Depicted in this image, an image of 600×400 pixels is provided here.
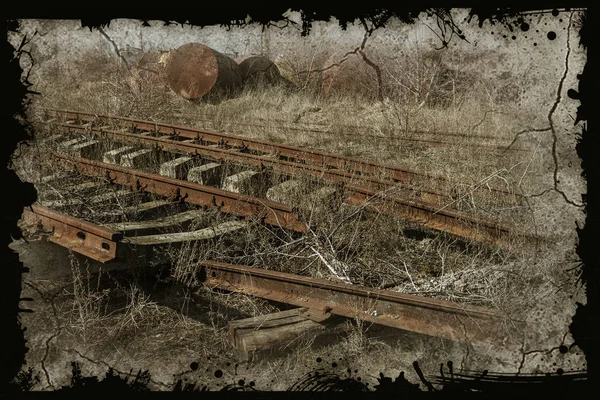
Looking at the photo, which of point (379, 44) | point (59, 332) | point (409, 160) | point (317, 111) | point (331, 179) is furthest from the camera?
point (317, 111)

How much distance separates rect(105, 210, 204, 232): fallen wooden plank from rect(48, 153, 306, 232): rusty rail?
21 cm

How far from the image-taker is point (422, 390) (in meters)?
2.65

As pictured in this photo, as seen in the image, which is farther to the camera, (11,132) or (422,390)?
(11,132)

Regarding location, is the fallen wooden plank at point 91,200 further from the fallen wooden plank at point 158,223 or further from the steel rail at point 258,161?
the steel rail at point 258,161

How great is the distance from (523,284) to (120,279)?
3158 mm

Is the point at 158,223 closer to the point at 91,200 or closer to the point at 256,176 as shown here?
the point at 91,200

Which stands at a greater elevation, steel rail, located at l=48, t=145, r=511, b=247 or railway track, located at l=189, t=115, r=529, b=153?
railway track, located at l=189, t=115, r=529, b=153

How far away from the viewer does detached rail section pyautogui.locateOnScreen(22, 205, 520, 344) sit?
10.8 feet

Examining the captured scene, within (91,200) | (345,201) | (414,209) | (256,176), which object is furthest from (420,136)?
(91,200)

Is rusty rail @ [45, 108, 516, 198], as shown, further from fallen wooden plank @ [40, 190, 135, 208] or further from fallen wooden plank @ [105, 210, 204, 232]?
fallen wooden plank @ [40, 190, 135, 208]

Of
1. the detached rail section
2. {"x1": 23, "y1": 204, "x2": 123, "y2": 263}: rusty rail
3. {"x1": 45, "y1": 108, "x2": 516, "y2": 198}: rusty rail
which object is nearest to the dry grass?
the detached rail section

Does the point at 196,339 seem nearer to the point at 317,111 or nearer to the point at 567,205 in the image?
the point at 567,205

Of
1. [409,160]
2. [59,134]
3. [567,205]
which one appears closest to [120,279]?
[567,205]

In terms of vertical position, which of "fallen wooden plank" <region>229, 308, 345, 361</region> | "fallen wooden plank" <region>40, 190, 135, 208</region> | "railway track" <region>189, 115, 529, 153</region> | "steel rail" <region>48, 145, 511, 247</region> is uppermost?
"railway track" <region>189, 115, 529, 153</region>
